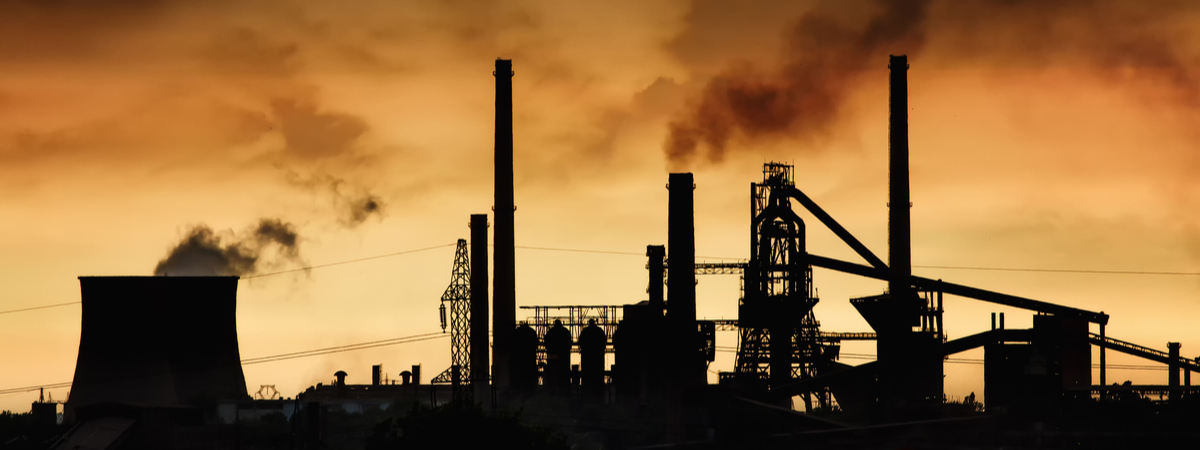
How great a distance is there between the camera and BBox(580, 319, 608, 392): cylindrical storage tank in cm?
5756

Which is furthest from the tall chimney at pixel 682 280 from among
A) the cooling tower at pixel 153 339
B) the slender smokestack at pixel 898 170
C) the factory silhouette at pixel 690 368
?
the cooling tower at pixel 153 339

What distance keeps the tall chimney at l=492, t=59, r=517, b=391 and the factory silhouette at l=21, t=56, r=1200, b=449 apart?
0.21 feet

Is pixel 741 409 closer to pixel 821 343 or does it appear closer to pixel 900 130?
pixel 821 343

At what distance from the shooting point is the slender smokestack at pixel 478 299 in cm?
5512

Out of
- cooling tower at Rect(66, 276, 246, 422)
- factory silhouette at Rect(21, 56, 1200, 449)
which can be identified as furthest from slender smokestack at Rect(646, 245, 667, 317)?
cooling tower at Rect(66, 276, 246, 422)

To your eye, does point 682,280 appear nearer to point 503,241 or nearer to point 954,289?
point 503,241

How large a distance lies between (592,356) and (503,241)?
257 inches

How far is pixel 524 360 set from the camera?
57031 mm

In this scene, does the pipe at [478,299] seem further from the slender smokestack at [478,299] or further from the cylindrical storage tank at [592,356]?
the cylindrical storage tank at [592,356]

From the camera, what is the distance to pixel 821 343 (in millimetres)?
54344

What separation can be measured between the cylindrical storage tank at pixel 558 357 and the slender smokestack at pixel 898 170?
13.4 meters

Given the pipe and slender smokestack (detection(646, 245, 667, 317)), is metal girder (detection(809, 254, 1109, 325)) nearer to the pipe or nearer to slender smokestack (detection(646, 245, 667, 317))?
slender smokestack (detection(646, 245, 667, 317))

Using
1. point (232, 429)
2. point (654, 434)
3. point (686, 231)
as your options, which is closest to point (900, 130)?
point (686, 231)

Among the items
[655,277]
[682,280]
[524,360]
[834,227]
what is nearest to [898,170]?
[834,227]
